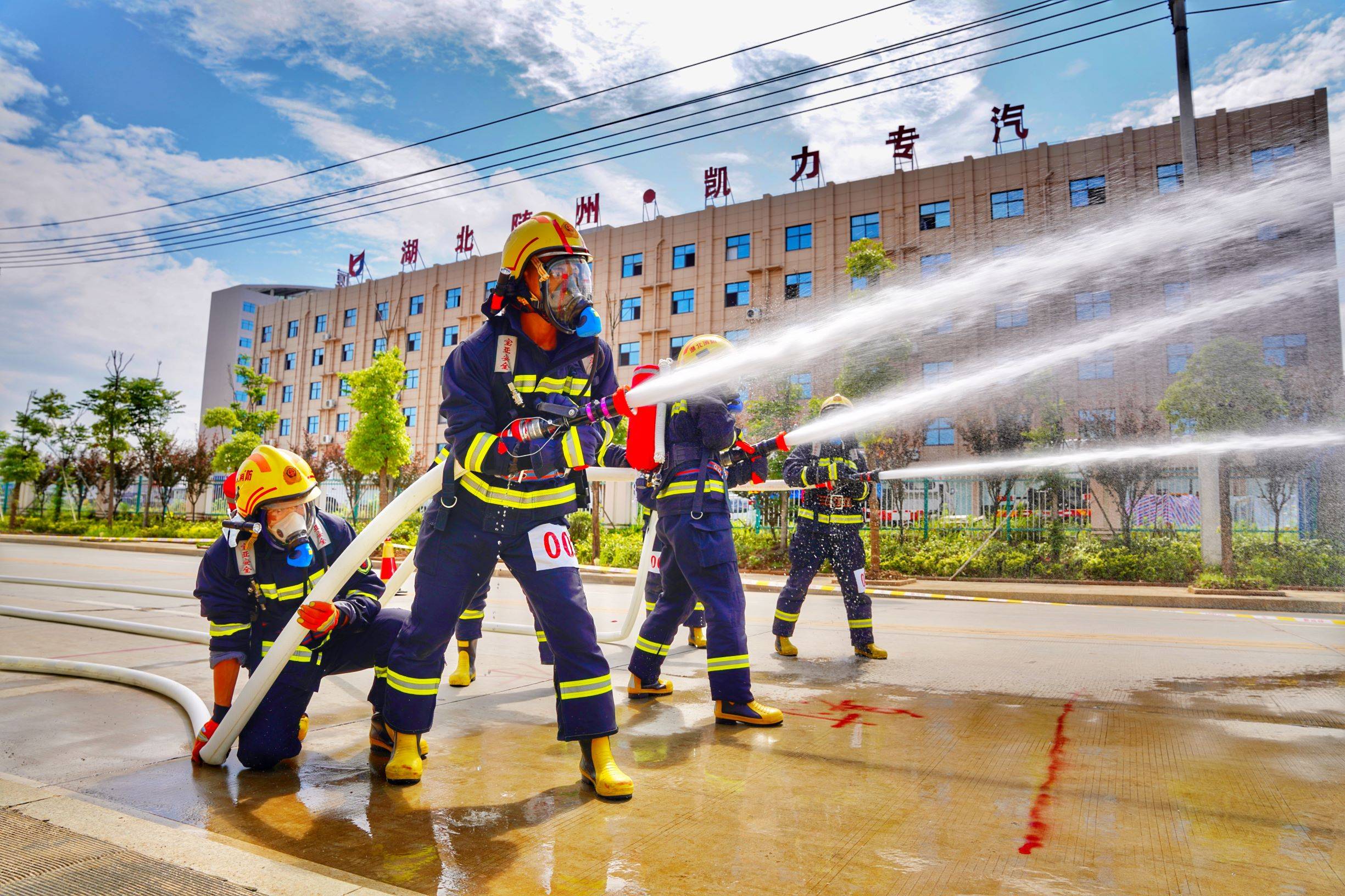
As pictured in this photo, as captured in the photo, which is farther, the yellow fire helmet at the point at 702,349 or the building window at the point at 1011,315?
the building window at the point at 1011,315

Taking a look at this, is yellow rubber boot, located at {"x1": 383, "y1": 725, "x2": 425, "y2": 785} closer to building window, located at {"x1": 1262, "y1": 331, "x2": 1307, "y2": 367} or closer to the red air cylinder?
the red air cylinder

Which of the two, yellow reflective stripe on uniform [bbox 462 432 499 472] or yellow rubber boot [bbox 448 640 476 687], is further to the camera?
yellow rubber boot [bbox 448 640 476 687]

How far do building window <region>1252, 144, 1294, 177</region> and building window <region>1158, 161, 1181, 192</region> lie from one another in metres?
2.38

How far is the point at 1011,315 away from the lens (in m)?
33.5

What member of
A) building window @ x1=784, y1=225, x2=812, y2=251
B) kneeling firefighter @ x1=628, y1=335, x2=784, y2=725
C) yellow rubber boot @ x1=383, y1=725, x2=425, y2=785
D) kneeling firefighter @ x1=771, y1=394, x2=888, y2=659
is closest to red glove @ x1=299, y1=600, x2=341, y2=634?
yellow rubber boot @ x1=383, y1=725, x2=425, y2=785

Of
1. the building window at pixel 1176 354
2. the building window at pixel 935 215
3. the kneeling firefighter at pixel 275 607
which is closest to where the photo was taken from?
the kneeling firefighter at pixel 275 607

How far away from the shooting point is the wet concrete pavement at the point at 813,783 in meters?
2.39

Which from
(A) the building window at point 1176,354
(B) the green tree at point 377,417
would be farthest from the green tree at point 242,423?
(A) the building window at point 1176,354

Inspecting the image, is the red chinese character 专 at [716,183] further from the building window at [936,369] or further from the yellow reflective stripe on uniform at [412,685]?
the yellow reflective stripe on uniform at [412,685]

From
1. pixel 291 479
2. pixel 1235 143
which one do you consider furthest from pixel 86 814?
pixel 1235 143

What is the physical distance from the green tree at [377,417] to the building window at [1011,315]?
22133 millimetres

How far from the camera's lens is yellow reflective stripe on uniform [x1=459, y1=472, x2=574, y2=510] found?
10.5 ft

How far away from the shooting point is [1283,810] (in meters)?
2.87

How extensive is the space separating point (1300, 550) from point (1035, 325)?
17.4 metres
